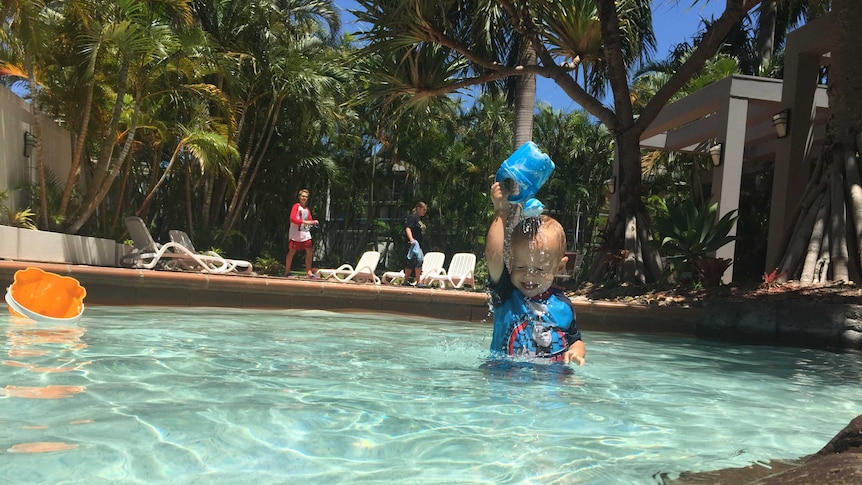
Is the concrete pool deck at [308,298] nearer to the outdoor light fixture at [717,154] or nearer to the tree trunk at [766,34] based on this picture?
the outdoor light fixture at [717,154]

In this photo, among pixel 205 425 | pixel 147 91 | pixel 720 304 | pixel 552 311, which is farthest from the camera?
pixel 147 91

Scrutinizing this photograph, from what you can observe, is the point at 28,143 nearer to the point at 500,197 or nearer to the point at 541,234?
the point at 500,197

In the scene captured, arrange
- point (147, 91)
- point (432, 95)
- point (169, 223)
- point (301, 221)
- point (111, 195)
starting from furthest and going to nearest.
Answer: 1. point (169, 223)
2. point (111, 195)
3. point (147, 91)
4. point (301, 221)
5. point (432, 95)

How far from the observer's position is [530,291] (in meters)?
3.29

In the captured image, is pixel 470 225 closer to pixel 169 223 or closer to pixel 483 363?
pixel 169 223

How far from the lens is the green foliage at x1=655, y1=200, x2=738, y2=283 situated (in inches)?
328

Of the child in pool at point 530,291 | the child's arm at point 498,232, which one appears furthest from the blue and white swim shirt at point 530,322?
the child's arm at point 498,232

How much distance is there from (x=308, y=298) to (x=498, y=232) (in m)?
5.03

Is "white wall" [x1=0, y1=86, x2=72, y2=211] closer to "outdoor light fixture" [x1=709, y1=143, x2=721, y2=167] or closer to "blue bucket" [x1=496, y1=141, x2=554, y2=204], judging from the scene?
"blue bucket" [x1=496, y1=141, x2=554, y2=204]

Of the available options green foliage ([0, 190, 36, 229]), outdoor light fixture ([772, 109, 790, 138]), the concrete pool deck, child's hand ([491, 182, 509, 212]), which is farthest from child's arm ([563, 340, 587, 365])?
green foliage ([0, 190, 36, 229])

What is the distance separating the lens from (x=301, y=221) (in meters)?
11.3

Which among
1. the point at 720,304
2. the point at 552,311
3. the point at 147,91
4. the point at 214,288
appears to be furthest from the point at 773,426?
the point at 147,91

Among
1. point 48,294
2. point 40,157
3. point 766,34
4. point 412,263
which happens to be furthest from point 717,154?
point 766,34

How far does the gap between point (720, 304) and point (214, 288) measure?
5.39m
